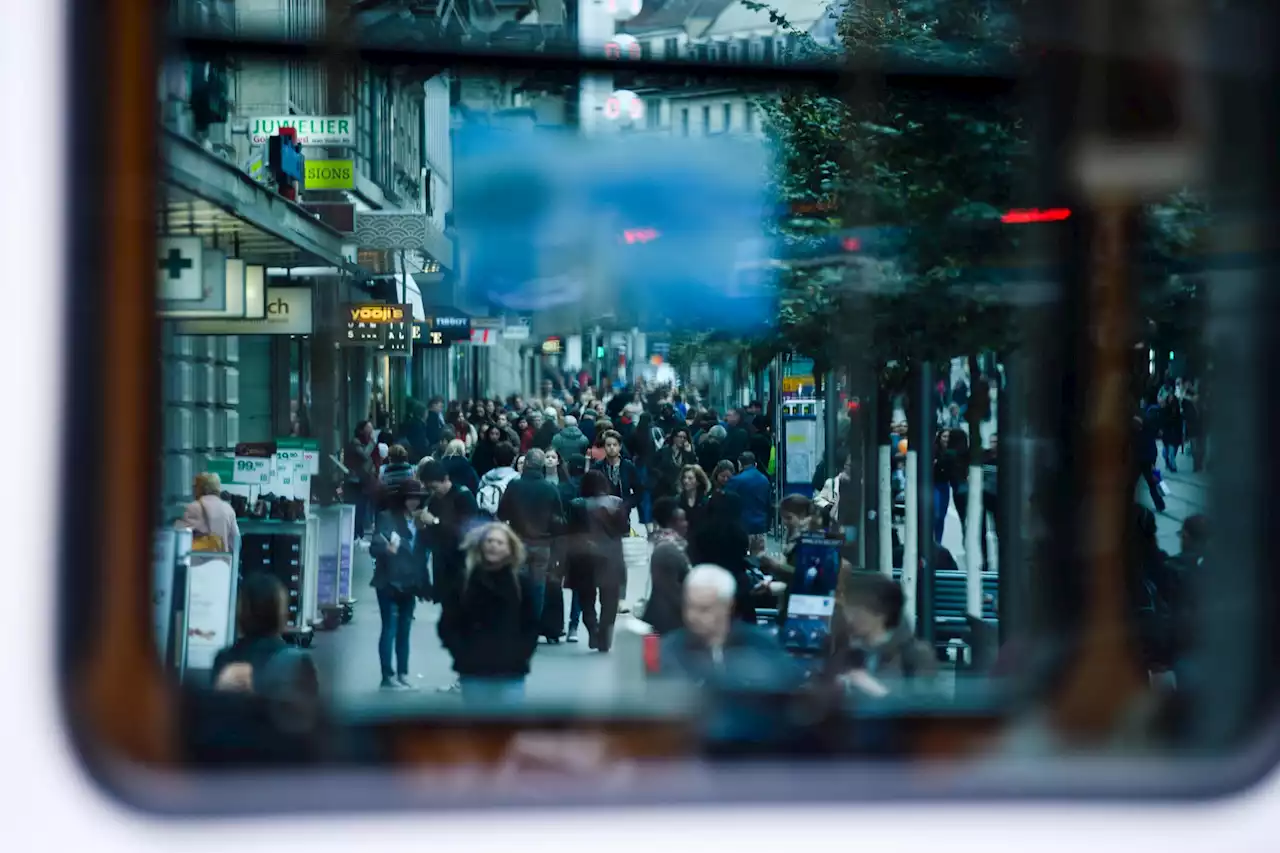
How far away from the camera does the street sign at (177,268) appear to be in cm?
193

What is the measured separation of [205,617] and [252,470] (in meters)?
7.31

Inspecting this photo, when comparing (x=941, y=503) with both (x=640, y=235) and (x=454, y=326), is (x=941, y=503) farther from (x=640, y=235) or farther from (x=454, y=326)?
(x=454, y=326)

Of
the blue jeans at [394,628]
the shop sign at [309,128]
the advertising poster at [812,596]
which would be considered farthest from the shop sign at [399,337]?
the advertising poster at [812,596]

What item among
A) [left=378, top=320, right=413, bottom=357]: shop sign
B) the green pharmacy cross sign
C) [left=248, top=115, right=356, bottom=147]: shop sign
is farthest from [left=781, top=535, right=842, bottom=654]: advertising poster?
[left=378, top=320, right=413, bottom=357]: shop sign

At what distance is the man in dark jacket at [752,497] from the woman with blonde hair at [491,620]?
1.58m

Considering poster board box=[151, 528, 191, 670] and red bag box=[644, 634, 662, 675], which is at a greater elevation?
poster board box=[151, 528, 191, 670]

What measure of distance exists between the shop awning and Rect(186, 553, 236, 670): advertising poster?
0.64 m

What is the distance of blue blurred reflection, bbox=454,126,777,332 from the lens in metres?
5.75

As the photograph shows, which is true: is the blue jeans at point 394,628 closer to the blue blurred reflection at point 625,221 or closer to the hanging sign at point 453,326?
the blue blurred reflection at point 625,221

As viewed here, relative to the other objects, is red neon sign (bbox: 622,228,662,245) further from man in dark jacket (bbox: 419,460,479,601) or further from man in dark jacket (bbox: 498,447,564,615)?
man in dark jacket (bbox: 498,447,564,615)

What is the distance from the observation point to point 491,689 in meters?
2.64

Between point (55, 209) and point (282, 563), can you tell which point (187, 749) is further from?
point (282, 563)

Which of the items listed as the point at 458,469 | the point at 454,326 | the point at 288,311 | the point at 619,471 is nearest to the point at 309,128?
the point at 288,311

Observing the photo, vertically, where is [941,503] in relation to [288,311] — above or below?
below
